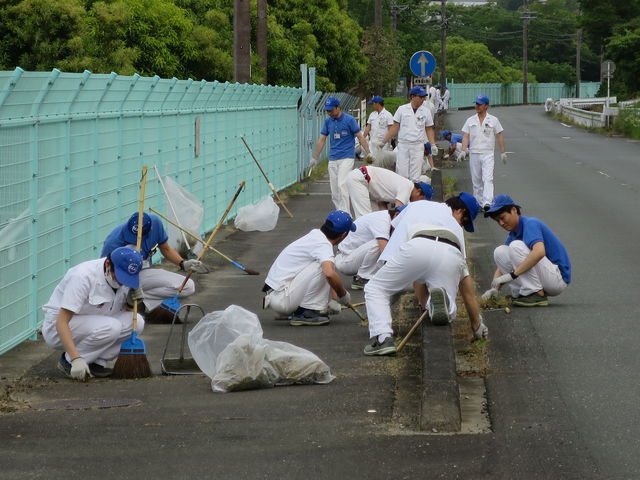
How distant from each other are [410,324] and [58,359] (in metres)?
3.05

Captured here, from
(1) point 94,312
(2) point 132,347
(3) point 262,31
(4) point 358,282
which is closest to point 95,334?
(1) point 94,312

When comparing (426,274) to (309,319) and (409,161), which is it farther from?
(409,161)

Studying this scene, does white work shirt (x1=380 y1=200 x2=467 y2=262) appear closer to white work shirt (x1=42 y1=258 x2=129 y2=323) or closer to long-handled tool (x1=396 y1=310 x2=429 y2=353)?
long-handled tool (x1=396 y1=310 x2=429 y2=353)

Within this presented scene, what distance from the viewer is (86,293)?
28.2 ft

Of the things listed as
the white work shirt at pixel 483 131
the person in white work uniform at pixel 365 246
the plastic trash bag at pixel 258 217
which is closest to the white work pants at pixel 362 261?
the person in white work uniform at pixel 365 246

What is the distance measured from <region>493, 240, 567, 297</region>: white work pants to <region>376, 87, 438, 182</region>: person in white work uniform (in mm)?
8116

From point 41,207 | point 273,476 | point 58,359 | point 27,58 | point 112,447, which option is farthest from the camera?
point 27,58

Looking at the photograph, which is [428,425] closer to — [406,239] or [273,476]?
[273,476]

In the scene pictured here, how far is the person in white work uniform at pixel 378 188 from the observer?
46.6 ft

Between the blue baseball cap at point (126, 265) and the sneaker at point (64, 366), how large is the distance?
84cm

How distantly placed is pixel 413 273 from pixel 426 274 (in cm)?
10

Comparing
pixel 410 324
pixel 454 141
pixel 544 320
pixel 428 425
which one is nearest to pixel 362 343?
pixel 410 324

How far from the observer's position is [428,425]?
715 centimetres

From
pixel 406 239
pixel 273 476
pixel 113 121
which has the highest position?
pixel 113 121
